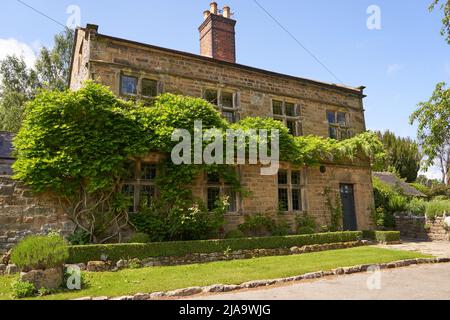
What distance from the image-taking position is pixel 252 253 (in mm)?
10469

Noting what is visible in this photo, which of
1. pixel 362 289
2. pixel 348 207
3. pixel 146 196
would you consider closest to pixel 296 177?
pixel 348 207

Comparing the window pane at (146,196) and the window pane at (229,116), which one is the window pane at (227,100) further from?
the window pane at (146,196)

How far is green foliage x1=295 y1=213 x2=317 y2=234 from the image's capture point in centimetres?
1284

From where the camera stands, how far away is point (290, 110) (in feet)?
51.2

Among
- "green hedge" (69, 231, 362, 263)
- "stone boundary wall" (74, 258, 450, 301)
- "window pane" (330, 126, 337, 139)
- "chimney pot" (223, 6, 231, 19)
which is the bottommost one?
"stone boundary wall" (74, 258, 450, 301)

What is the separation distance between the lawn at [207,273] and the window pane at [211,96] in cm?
693

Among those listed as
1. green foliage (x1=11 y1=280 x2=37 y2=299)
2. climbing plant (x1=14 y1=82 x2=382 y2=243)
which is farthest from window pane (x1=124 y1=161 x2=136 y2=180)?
green foliage (x1=11 y1=280 x2=37 y2=299)

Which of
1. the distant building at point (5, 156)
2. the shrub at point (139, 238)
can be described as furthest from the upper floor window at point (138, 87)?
the shrub at point (139, 238)

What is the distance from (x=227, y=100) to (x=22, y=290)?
10357mm

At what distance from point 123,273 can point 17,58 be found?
2543 cm

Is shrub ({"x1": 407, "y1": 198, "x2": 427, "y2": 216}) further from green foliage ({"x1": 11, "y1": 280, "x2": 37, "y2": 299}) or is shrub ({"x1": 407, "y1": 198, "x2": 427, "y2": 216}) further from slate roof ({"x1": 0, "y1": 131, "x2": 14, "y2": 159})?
slate roof ({"x1": 0, "y1": 131, "x2": 14, "y2": 159})

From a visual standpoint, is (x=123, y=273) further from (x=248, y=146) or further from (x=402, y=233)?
(x=402, y=233)

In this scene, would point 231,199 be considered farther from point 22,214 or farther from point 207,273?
point 22,214

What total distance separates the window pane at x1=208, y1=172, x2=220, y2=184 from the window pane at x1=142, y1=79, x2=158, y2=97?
3.70 meters
